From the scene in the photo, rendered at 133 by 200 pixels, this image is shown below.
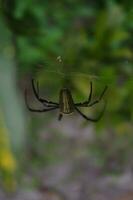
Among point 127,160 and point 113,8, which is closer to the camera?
point 127,160

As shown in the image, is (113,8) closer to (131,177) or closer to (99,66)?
(99,66)

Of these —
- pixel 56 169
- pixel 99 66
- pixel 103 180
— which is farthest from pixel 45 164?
pixel 99 66

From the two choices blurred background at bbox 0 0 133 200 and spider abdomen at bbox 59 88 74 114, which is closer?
spider abdomen at bbox 59 88 74 114

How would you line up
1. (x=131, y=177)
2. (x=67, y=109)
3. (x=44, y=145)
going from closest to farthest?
(x=67, y=109) → (x=131, y=177) → (x=44, y=145)

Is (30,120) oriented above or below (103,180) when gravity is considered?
above

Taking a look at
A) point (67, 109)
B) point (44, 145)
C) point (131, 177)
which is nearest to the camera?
point (67, 109)

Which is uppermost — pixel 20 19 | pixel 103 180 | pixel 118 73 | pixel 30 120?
pixel 20 19

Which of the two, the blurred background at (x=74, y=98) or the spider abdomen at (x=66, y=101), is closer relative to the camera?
the spider abdomen at (x=66, y=101)

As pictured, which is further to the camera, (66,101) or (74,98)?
(74,98)
